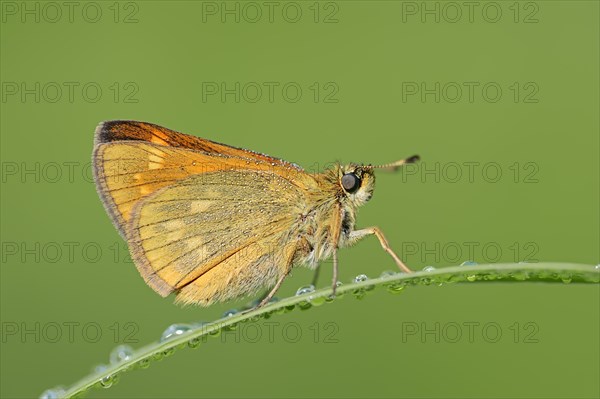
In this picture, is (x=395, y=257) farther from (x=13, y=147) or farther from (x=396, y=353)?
(x=13, y=147)

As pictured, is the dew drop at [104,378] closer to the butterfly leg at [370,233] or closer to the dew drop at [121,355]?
the dew drop at [121,355]

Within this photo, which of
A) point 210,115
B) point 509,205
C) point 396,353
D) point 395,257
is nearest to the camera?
point 395,257

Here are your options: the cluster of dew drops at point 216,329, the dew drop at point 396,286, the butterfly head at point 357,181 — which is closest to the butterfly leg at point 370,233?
the butterfly head at point 357,181

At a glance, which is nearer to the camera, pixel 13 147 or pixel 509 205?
pixel 509 205

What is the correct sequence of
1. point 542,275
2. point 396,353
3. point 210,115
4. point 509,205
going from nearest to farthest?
point 542,275
point 396,353
point 509,205
point 210,115

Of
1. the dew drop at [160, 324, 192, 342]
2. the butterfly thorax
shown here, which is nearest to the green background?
the butterfly thorax

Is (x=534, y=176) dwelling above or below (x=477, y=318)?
above

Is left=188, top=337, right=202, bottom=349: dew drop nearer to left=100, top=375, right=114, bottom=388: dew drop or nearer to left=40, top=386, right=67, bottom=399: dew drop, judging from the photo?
left=100, top=375, right=114, bottom=388: dew drop

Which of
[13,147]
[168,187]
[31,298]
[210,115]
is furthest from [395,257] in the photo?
[13,147]
